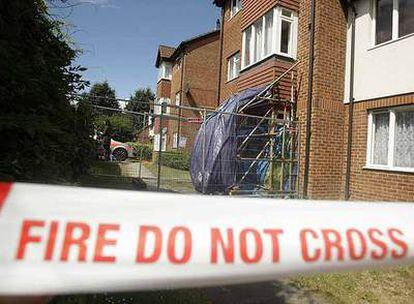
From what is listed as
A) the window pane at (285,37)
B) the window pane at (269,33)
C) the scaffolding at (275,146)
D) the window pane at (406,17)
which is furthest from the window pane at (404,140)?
the window pane at (269,33)

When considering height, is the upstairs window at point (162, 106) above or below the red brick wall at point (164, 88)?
below

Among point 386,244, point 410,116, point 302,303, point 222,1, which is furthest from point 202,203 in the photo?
point 222,1

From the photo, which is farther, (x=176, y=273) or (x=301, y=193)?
(x=301, y=193)

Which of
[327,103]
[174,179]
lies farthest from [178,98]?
[327,103]

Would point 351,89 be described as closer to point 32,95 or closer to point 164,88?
point 32,95

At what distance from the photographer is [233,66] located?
1797 cm

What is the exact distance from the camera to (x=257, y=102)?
11.4m

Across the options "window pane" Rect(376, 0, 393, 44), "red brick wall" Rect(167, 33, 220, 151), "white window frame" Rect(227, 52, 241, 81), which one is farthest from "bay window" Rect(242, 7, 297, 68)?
"red brick wall" Rect(167, 33, 220, 151)

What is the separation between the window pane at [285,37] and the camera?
12.2 m

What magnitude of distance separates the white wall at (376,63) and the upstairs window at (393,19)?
16 centimetres

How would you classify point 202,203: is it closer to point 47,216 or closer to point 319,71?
point 47,216

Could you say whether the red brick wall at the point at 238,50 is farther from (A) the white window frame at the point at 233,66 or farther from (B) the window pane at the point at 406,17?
(B) the window pane at the point at 406,17

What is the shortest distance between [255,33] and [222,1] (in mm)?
6636

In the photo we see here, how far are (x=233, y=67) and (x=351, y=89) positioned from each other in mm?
8051
